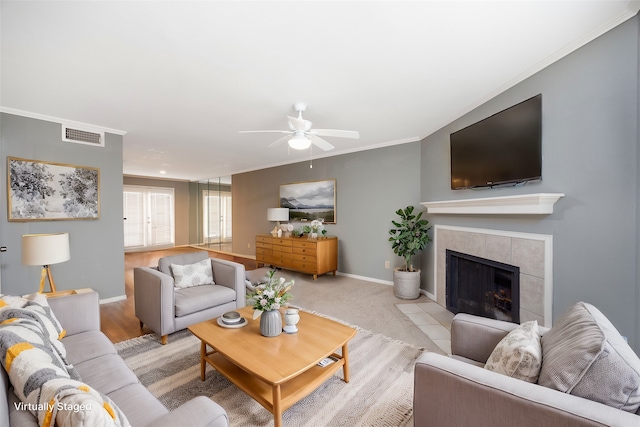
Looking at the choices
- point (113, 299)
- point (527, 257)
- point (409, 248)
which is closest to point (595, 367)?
point (527, 257)

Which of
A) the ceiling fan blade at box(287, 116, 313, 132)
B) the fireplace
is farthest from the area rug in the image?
the ceiling fan blade at box(287, 116, 313, 132)

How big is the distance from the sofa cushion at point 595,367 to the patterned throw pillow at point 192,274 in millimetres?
3016

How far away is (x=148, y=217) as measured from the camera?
829 centimetres

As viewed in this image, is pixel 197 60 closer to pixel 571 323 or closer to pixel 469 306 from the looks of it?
pixel 571 323

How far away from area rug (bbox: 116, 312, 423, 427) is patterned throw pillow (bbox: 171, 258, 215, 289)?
58 centimetres

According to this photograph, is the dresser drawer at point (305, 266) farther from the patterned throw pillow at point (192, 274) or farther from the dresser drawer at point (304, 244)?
the patterned throw pillow at point (192, 274)

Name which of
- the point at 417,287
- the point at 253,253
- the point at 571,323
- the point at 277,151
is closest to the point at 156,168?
the point at 253,253

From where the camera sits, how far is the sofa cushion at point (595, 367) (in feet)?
2.85

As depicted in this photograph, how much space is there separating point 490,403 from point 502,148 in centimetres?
213

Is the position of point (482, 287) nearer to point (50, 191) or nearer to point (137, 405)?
point (137, 405)

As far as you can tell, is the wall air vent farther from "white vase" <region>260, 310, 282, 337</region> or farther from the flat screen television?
the flat screen television

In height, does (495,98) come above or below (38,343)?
above

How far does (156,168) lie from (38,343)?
658cm

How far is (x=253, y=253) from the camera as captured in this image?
23.3 feet
